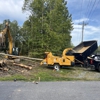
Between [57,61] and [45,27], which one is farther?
[45,27]

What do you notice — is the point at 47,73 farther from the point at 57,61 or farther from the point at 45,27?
the point at 45,27

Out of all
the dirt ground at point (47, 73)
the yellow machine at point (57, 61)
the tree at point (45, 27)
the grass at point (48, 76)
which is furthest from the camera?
the tree at point (45, 27)

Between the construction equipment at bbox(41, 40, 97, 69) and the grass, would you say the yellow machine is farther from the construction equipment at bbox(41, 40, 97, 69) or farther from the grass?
the grass

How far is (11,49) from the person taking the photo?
19391 mm

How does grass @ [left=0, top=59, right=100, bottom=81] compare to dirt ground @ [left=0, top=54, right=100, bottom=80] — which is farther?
dirt ground @ [left=0, top=54, right=100, bottom=80]

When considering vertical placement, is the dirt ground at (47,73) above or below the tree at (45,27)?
below

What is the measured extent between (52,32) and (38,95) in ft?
51.5

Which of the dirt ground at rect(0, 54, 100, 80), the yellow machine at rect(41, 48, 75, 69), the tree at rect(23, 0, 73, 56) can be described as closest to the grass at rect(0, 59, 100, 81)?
the dirt ground at rect(0, 54, 100, 80)

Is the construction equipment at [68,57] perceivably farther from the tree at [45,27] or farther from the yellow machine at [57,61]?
the tree at [45,27]

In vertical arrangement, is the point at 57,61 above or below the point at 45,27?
below

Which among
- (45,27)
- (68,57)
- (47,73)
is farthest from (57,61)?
(45,27)

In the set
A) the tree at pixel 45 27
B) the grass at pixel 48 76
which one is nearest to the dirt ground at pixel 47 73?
the grass at pixel 48 76

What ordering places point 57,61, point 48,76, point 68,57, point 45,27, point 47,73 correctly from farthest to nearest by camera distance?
point 45,27, point 68,57, point 57,61, point 47,73, point 48,76

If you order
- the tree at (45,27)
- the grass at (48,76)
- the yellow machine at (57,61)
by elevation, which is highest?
the tree at (45,27)
